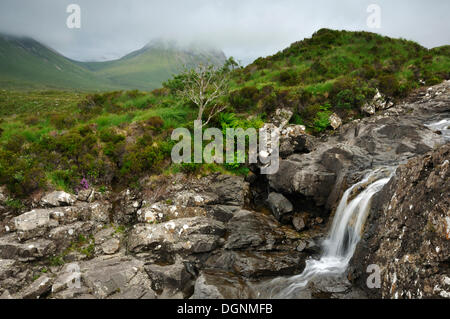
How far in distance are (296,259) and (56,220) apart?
1059 cm

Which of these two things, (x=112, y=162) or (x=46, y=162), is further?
(x=112, y=162)

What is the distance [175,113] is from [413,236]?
17821 millimetres

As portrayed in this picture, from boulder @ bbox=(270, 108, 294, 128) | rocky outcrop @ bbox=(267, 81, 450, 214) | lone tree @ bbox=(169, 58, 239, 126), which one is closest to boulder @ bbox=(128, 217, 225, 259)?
rocky outcrop @ bbox=(267, 81, 450, 214)

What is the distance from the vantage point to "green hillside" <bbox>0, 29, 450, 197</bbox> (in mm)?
13992

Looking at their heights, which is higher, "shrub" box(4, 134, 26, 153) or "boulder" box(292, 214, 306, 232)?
"shrub" box(4, 134, 26, 153)

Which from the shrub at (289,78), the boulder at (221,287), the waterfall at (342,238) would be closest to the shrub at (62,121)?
the boulder at (221,287)

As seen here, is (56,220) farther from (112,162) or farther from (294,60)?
(294,60)

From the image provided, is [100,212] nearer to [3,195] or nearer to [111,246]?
[111,246]

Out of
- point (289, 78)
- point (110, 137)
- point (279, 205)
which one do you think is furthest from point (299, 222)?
point (289, 78)

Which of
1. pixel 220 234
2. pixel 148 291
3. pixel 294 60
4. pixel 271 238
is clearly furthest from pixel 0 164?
pixel 294 60

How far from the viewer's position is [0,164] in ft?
41.3

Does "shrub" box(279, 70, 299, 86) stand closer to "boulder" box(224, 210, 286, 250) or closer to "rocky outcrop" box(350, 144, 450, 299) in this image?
"boulder" box(224, 210, 286, 250)

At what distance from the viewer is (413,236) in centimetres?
623

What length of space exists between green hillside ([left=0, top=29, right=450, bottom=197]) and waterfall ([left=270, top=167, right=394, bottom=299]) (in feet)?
21.0
